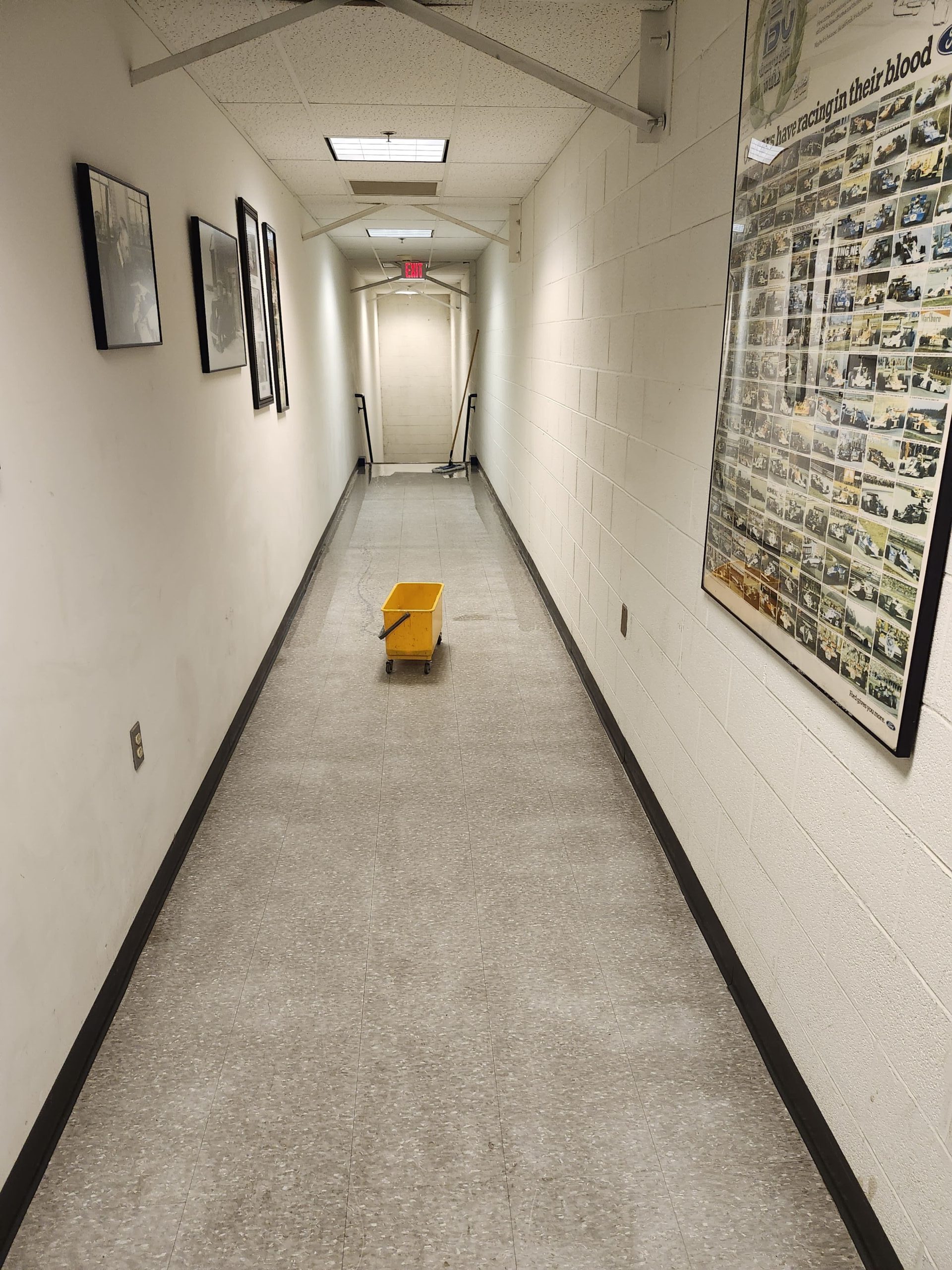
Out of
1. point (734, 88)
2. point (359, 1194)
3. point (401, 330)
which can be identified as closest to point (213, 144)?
point (734, 88)

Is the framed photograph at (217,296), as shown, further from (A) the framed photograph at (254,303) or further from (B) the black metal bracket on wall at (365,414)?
(B) the black metal bracket on wall at (365,414)

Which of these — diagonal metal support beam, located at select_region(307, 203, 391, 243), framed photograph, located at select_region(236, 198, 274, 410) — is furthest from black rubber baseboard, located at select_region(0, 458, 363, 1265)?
diagonal metal support beam, located at select_region(307, 203, 391, 243)

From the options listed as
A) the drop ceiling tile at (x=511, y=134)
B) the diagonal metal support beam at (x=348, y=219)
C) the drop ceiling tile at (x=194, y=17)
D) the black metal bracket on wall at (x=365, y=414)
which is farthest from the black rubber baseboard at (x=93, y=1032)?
the black metal bracket on wall at (x=365, y=414)

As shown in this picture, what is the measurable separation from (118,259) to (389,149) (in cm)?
270

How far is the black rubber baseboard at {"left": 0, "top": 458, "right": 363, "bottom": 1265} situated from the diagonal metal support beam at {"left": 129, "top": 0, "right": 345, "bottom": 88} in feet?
7.44

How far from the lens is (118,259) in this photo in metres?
2.29

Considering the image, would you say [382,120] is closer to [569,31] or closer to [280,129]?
[280,129]

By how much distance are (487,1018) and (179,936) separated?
0.94 metres

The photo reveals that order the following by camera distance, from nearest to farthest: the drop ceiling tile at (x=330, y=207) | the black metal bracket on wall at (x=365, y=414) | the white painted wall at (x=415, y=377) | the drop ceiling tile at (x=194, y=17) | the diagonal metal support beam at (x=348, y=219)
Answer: the drop ceiling tile at (x=194, y=17)
the diagonal metal support beam at (x=348, y=219)
the drop ceiling tile at (x=330, y=207)
the black metal bracket on wall at (x=365, y=414)
the white painted wall at (x=415, y=377)

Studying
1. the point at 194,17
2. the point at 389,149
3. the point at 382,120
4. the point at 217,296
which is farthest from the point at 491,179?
the point at 194,17

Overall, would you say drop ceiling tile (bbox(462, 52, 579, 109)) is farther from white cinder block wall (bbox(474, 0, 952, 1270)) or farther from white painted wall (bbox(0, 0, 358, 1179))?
white painted wall (bbox(0, 0, 358, 1179))

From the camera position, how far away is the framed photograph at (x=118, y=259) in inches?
83.0

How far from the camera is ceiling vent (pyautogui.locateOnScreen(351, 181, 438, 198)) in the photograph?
5.36 m

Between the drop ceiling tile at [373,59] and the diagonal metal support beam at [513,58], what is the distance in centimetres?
20
